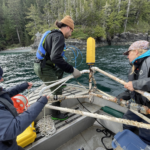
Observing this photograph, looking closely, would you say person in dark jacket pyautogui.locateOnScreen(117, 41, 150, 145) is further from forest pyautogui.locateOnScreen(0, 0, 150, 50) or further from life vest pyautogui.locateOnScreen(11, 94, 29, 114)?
forest pyautogui.locateOnScreen(0, 0, 150, 50)

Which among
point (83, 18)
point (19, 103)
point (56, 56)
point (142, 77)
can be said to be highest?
point (83, 18)

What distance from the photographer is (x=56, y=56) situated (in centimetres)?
187

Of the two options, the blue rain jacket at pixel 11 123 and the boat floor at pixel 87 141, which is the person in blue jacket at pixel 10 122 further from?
the boat floor at pixel 87 141

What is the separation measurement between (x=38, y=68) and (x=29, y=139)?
162 cm

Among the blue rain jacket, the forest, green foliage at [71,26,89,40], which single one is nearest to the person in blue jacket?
the blue rain jacket

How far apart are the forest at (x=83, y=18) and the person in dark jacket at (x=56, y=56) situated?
31001 millimetres

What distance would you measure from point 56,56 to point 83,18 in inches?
1683

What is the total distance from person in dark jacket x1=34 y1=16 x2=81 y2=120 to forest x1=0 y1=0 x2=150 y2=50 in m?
31.0

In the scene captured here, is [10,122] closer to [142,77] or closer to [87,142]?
[142,77]

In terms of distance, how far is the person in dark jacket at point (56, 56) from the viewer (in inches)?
74.7

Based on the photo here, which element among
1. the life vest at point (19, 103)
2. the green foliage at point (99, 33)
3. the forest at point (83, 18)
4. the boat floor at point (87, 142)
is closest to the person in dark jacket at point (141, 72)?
the boat floor at point (87, 142)

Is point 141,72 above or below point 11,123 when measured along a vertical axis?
above

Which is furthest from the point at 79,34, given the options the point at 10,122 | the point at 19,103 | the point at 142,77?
the point at 10,122

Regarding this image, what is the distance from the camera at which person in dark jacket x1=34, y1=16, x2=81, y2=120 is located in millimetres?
1896
